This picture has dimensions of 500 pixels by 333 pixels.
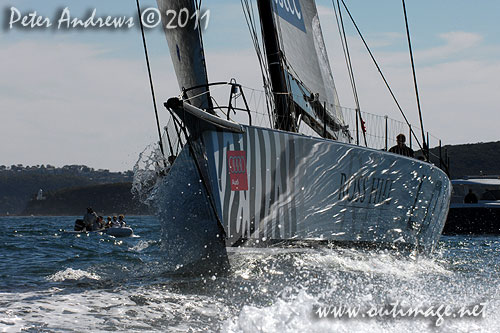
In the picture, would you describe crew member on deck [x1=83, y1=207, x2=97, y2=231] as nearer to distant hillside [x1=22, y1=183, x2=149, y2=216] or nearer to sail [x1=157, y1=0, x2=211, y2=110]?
sail [x1=157, y1=0, x2=211, y2=110]

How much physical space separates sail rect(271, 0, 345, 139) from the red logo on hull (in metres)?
2.40

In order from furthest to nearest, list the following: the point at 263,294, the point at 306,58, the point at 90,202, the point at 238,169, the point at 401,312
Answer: the point at 90,202, the point at 306,58, the point at 238,169, the point at 263,294, the point at 401,312

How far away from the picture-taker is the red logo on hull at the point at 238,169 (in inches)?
333

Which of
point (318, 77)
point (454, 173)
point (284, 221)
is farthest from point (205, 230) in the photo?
point (454, 173)

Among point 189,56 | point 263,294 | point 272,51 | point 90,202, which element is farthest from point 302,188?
point 90,202

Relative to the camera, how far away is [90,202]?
414ft

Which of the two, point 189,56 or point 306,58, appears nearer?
point 189,56

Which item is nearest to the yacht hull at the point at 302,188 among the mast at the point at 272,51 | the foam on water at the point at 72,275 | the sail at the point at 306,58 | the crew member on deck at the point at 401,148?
the crew member on deck at the point at 401,148

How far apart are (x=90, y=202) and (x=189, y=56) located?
120092 mm

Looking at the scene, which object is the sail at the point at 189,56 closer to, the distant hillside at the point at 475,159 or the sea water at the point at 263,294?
the sea water at the point at 263,294

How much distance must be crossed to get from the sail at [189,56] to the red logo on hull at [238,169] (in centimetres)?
63

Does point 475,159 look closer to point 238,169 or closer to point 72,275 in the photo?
point 72,275

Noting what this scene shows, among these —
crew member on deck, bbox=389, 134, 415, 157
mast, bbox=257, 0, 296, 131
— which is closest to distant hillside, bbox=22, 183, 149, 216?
crew member on deck, bbox=389, 134, 415, 157

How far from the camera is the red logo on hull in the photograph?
846 centimetres
